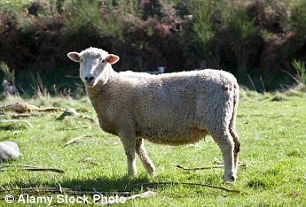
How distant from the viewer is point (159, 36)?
105 feet

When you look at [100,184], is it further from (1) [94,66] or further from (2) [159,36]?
(2) [159,36]

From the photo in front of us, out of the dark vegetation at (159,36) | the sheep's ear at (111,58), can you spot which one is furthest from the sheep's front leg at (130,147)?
the dark vegetation at (159,36)

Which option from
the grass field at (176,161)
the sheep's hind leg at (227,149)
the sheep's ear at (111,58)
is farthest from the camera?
the sheep's ear at (111,58)

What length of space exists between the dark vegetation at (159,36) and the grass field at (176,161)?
11.9 metres

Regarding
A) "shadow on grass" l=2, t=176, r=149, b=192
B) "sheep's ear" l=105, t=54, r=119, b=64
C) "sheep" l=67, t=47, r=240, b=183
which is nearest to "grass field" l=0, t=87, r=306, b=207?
"shadow on grass" l=2, t=176, r=149, b=192

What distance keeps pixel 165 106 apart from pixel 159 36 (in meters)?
23.9

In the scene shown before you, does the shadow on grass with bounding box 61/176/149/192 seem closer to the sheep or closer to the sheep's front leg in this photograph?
the sheep's front leg

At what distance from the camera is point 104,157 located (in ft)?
35.9

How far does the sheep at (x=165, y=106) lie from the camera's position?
324 inches

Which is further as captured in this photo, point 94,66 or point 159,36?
point 159,36

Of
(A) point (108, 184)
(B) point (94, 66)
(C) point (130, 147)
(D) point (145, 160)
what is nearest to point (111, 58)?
(B) point (94, 66)

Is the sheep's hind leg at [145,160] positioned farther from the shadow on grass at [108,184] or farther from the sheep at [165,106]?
the shadow on grass at [108,184]

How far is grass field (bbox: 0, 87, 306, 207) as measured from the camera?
24.0 feet

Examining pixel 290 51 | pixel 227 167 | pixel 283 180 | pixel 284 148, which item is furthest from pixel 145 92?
pixel 290 51
